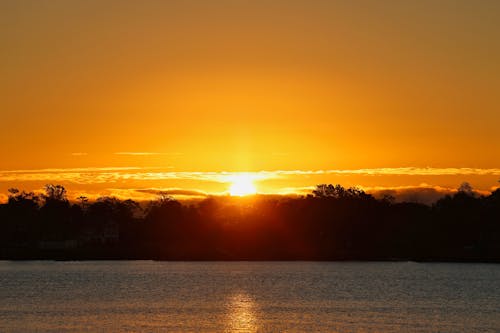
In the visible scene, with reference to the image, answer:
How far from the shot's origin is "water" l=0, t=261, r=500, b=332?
72.3 m

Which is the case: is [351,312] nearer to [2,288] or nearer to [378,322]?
[378,322]

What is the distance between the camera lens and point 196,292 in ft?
361

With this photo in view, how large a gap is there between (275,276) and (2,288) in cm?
5135

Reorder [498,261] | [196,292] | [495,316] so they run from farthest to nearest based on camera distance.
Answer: [498,261] → [196,292] → [495,316]

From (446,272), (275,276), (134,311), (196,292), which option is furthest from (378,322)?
(446,272)

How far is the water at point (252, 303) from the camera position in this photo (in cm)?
7231

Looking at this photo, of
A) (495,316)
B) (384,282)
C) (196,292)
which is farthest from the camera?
(384,282)

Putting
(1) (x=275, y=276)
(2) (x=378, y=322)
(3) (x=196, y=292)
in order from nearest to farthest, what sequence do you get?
(2) (x=378, y=322)
(3) (x=196, y=292)
(1) (x=275, y=276)

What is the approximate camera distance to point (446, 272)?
523ft

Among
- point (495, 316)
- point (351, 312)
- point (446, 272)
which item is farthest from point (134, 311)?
point (446, 272)

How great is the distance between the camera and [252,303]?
95.2m

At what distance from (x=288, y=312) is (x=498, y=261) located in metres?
124

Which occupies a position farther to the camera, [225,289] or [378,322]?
[225,289]

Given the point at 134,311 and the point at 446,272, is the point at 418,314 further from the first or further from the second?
the point at 446,272
